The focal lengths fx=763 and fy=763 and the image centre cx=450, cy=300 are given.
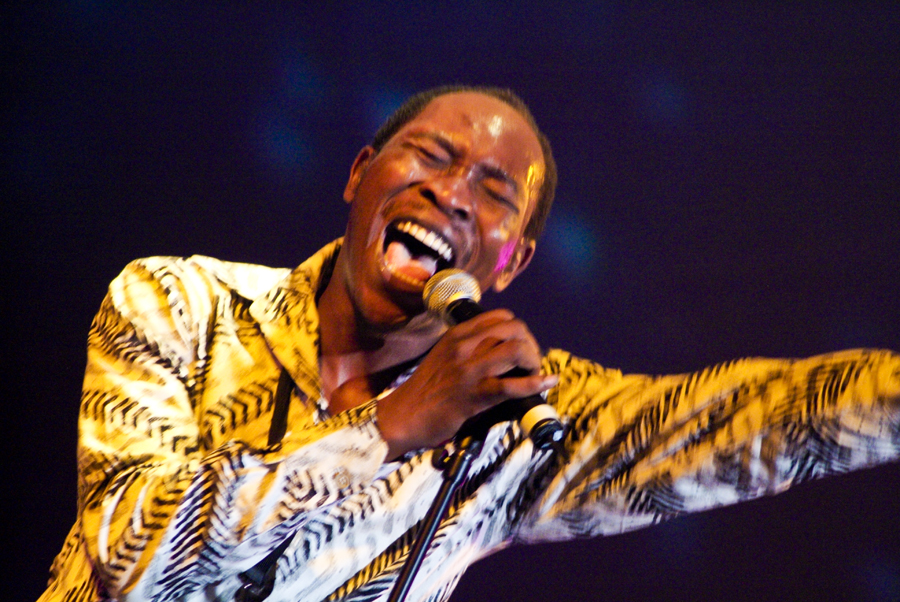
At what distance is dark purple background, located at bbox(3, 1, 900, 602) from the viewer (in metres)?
2.28

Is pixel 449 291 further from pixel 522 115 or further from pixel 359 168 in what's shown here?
pixel 359 168

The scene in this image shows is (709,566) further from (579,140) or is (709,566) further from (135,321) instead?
(135,321)

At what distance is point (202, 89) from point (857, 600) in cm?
266

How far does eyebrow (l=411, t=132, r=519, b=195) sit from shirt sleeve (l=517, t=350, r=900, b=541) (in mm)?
485

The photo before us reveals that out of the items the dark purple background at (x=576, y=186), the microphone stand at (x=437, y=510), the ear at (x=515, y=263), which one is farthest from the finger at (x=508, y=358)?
the dark purple background at (x=576, y=186)

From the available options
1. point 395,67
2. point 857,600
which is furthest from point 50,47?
point 857,600

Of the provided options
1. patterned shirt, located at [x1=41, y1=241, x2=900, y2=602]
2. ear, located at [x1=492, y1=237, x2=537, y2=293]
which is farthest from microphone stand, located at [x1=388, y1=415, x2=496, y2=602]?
ear, located at [x1=492, y1=237, x2=537, y2=293]

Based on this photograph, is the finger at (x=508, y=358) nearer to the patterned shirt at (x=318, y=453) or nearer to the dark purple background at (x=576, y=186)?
the patterned shirt at (x=318, y=453)

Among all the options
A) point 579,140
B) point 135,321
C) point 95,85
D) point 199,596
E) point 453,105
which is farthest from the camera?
point 95,85

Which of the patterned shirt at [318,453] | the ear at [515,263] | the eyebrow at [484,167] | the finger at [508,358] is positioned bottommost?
the patterned shirt at [318,453]

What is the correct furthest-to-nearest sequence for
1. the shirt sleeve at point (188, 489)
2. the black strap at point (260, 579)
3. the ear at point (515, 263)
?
the ear at point (515, 263) → the black strap at point (260, 579) → the shirt sleeve at point (188, 489)

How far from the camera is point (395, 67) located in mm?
2611

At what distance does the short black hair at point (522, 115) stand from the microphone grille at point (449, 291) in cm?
84

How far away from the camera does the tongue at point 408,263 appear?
1717 mm
